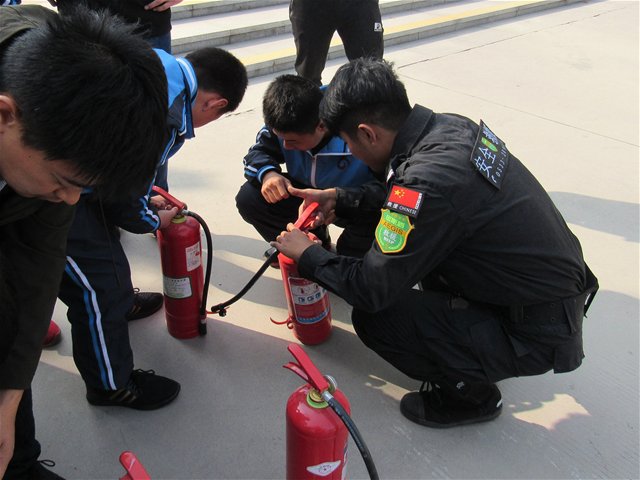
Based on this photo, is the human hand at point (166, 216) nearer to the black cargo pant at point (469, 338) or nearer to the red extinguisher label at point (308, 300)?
the red extinguisher label at point (308, 300)

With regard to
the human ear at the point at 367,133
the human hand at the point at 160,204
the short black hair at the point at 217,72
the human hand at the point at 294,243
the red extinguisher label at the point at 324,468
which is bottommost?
the red extinguisher label at the point at 324,468

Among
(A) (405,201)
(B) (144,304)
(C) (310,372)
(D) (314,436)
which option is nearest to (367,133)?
(A) (405,201)

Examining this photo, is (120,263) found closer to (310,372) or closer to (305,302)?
(305,302)

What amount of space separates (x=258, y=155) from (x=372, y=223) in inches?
22.4

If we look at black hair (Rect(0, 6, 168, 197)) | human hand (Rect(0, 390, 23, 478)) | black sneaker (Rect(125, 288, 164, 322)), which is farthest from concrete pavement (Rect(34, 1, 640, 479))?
black hair (Rect(0, 6, 168, 197))

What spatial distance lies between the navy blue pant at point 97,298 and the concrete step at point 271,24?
3.24 m

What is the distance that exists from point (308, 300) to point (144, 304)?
2.25 ft

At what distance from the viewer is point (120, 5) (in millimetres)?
2605

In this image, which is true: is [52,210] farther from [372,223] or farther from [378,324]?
[372,223]

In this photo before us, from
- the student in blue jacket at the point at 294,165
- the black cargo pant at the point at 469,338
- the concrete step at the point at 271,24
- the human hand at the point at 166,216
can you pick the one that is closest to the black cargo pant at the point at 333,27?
the student in blue jacket at the point at 294,165

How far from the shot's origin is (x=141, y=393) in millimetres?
1935

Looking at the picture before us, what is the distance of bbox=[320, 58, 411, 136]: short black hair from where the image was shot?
1744mm

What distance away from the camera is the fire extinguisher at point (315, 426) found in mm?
1376

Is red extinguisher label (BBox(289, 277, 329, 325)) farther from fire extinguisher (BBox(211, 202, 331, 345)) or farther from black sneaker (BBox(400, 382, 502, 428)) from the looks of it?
black sneaker (BBox(400, 382, 502, 428))
